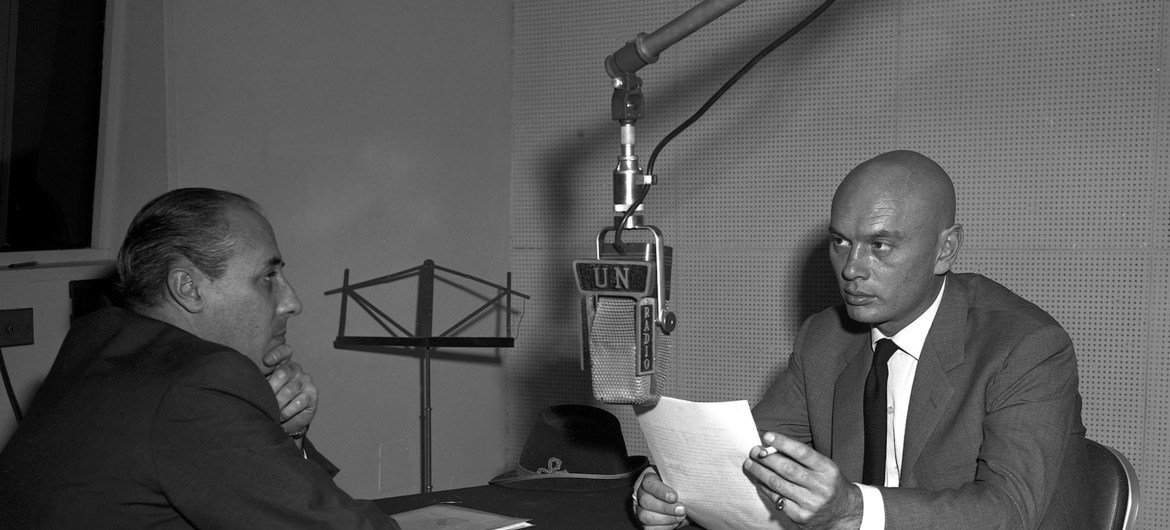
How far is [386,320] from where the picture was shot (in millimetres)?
4664

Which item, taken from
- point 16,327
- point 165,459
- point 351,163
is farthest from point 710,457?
point 351,163

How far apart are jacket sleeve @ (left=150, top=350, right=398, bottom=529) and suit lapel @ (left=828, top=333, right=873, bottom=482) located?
131 centimetres

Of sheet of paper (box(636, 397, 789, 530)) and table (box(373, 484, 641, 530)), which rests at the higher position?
sheet of paper (box(636, 397, 789, 530))

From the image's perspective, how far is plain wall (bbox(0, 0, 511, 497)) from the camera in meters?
3.57

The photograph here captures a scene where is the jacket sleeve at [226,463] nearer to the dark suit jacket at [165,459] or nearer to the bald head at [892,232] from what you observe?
the dark suit jacket at [165,459]

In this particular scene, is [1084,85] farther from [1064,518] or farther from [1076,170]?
[1064,518]

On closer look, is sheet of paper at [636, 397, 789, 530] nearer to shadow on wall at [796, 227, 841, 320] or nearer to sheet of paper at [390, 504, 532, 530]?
sheet of paper at [390, 504, 532, 530]

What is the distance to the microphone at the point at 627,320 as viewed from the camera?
1.66m

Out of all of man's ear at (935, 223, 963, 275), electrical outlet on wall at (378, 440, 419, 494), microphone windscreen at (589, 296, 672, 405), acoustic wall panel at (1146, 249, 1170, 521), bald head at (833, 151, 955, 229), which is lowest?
electrical outlet on wall at (378, 440, 419, 494)

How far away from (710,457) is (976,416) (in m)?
0.71

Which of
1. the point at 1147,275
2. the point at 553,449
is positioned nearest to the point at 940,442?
the point at 553,449

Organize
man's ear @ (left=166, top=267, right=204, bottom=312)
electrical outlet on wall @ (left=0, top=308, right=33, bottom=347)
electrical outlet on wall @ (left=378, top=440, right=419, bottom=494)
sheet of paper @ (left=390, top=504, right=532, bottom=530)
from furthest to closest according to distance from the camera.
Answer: electrical outlet on wall @ (left=378, top=440, right=419, bottom=494) < electrical outlet on wall @ (left=0, top=308, right=33, bottom=347) < sheet of paper @ (left=390, top=504, right=532, bottom=530) < man's ear @ (left=166, top=267, right=204, bottom=312)

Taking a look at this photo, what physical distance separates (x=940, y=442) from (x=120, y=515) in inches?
69.3

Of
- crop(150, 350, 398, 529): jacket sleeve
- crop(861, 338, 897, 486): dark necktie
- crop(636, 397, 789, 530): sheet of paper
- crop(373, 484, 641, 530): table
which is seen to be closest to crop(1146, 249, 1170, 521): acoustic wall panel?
crop(861, 338, 897, 486): dark necktie
